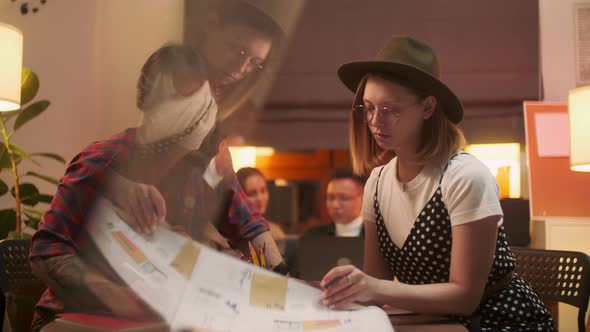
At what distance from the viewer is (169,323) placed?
0.26 metres

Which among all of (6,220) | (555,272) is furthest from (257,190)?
(555,272)

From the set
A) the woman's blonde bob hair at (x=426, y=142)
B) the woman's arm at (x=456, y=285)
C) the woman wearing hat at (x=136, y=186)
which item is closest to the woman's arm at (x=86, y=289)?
the woman wearing hat at (x=136, y=186)

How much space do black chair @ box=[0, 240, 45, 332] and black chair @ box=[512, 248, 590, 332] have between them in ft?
2.66

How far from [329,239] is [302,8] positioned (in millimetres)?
197

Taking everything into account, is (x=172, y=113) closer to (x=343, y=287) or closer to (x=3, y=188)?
(x=343, y=287)

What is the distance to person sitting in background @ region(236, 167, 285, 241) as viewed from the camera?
0.34m

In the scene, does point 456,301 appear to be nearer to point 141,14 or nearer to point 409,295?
point 409,295

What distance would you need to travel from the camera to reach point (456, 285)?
1.70 ft

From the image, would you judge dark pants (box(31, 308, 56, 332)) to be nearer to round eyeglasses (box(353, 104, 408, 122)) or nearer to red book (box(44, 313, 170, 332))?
red book (box(44, 313, 170, 332))

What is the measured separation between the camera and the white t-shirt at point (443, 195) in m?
0.55

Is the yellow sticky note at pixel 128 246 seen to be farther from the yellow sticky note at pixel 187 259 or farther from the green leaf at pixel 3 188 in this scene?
the green leaf at pixel 3 188

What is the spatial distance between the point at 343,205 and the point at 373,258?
6.6 inches

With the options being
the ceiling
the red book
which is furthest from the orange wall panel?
the red book

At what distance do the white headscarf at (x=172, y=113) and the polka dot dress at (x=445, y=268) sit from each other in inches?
12.9
